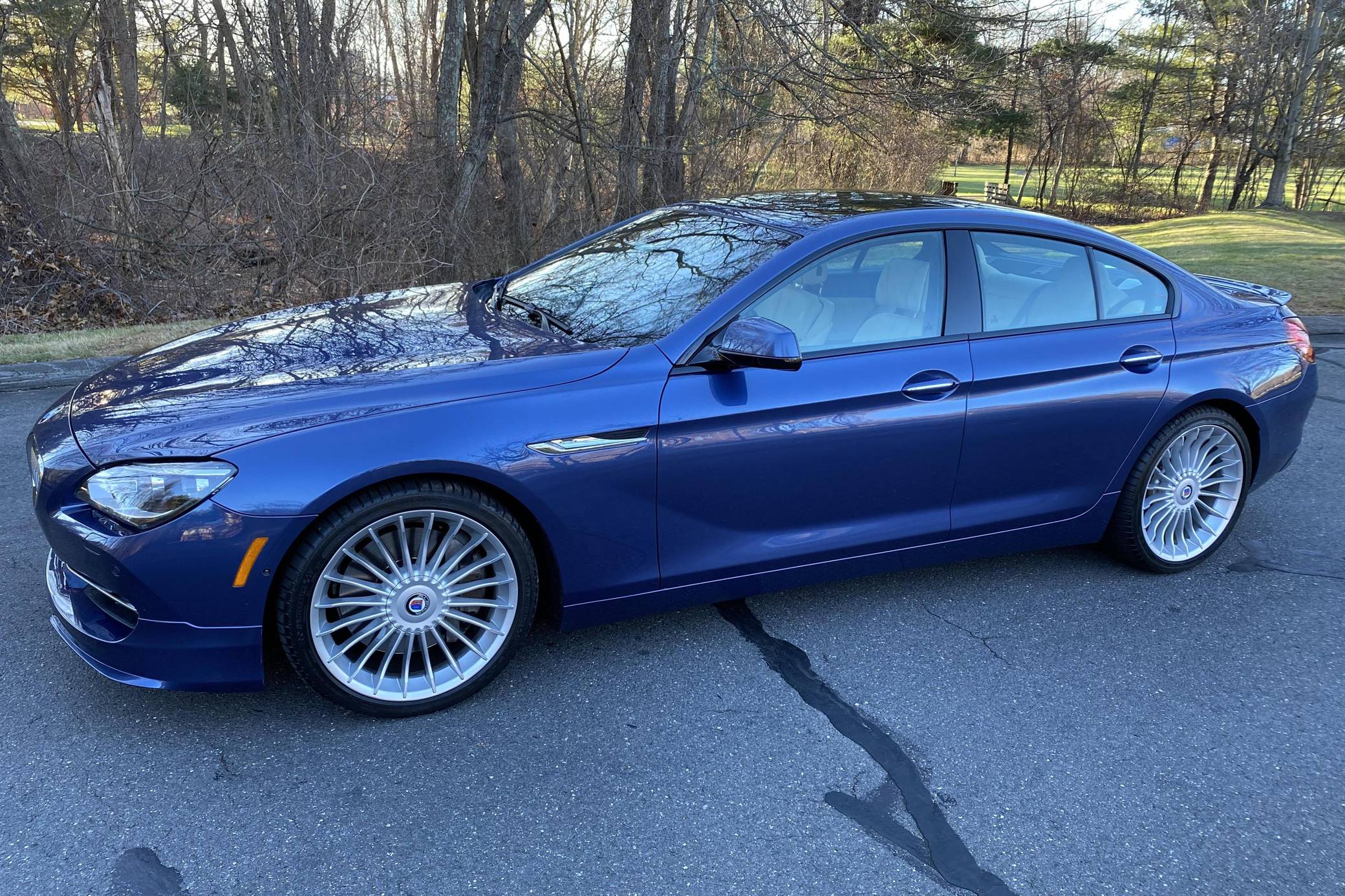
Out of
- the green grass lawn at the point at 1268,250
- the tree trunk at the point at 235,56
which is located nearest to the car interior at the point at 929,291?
the green grass lawn at the point at 1268,250

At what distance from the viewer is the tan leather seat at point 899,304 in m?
3.64

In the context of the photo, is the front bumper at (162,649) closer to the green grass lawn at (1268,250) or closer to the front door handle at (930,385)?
the front door handle at (930,385)

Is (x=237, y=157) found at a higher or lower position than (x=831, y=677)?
higher

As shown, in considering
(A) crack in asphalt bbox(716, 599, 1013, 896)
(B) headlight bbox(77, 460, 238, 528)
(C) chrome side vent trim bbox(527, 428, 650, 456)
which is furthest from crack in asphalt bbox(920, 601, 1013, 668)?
(B) headlight bbox(77, 460, 238, 528)

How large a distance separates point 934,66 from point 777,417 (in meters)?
9.62

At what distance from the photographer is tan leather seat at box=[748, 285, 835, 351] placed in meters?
3.48

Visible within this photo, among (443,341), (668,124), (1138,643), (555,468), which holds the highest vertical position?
(668,124)

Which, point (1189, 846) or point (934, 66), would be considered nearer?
point (1189, 846)

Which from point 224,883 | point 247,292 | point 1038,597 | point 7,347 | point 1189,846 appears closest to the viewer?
point 224,883

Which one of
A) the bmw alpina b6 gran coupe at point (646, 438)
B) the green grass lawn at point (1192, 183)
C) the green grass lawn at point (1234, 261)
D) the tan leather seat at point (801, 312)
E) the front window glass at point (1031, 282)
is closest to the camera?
the bmw alpina b6 gran coupe at point (646, 438)

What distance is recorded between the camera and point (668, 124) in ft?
40.3

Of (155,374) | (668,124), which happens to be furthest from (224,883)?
(668,124)

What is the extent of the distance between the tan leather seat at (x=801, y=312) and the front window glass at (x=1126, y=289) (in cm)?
132

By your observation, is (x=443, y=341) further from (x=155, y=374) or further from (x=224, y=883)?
(x=224, y=883)
